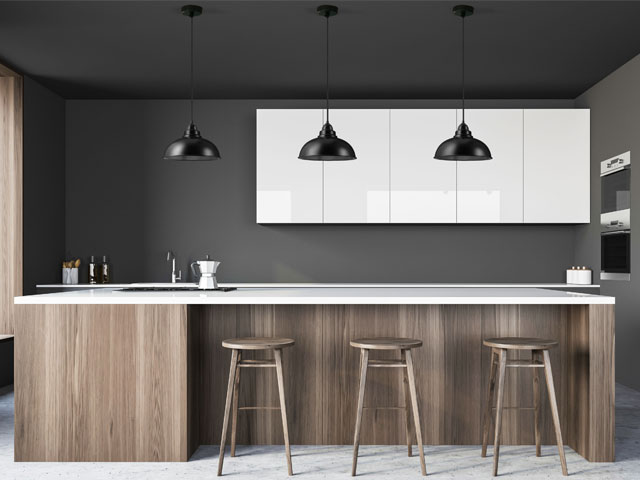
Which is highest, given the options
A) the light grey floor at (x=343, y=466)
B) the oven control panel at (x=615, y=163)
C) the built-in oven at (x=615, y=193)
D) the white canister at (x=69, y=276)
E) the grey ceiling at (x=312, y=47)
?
the grey ceiling at (x=312, y=47)

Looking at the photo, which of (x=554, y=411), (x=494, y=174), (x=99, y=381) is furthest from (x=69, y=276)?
(x=554, y=411)

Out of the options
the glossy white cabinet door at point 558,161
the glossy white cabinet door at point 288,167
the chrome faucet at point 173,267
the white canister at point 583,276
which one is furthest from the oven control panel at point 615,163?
the chrome faucet at point 173,267

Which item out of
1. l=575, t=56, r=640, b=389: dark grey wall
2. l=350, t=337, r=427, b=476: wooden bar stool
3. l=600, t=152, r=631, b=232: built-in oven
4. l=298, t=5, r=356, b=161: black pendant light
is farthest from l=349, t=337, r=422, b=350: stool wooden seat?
l=600, t=152, r=631, b=232: built-in oven

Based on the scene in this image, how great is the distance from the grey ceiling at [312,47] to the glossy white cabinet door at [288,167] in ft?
0.94

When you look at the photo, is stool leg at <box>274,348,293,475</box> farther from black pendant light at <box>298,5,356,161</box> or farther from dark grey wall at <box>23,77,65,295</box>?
dark grey wall at <box>23,77,65,295</box>

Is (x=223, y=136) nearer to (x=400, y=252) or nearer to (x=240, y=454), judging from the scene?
(x=400, y=252)

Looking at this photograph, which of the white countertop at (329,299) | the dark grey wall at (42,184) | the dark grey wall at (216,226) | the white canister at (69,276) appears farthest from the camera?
the dark grey wall at (216,226)

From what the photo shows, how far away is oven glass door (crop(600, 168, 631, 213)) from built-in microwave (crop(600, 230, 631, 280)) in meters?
0.21

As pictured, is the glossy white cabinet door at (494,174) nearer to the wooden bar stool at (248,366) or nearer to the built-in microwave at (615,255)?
the built-in microwave at (615,255)

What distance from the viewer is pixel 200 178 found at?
6332 mm

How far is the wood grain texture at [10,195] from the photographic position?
5.32 m

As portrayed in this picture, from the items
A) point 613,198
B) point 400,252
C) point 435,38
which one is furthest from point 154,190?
point 613,198

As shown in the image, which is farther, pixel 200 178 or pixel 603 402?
A: pixel 200 178

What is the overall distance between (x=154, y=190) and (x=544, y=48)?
146 inches
